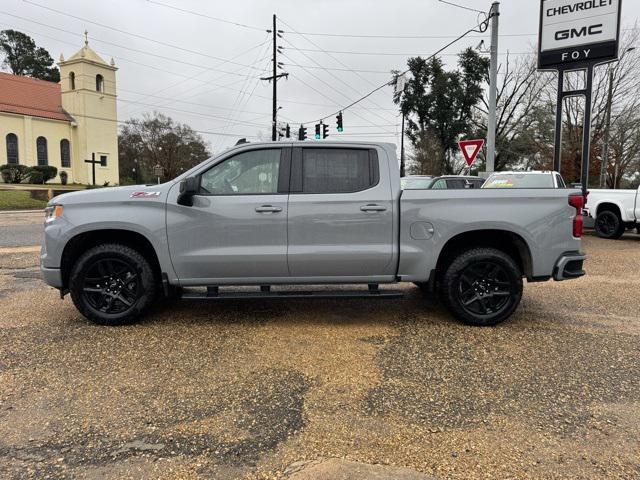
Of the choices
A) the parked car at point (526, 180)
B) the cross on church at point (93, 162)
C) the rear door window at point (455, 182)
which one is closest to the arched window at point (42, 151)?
the cross on church at point (93, 162)

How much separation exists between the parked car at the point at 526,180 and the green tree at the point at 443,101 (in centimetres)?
3386

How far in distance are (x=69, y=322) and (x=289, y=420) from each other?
3227 mm

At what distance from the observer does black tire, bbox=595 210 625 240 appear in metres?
12.9

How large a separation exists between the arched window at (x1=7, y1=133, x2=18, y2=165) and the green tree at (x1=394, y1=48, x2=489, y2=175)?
38639 mm

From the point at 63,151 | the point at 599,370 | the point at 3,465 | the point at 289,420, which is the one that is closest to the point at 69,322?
the point at 3,465

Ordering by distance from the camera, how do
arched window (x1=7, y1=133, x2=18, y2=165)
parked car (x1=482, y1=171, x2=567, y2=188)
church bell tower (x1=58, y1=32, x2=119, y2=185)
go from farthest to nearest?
church bell tower (x1=58, y1=32, x2=119, y2=185), arched window (x1=7, y1=133, x2=18, y2=165), parked car (x1=482, y1=171, x2=567, y2=188)

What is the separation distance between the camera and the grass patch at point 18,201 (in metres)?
26.2

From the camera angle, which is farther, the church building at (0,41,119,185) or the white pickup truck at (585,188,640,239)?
the church building at (0,41,119,185)

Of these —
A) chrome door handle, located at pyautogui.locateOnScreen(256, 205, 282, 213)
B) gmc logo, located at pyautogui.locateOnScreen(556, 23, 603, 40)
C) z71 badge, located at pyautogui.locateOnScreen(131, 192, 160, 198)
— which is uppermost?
gmc logo, located at pyautogui.locateOnScreen(556, 23, 603, 40)

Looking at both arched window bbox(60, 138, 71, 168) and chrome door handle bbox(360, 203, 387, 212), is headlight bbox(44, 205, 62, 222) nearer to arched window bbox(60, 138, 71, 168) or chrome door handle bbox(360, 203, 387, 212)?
chrome door handle bbox(360, 203, 387, 212)

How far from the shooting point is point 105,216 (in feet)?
16.0

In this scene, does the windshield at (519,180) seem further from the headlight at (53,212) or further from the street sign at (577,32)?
the headlight at (53,212)

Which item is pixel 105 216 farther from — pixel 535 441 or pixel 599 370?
pixel 599 370

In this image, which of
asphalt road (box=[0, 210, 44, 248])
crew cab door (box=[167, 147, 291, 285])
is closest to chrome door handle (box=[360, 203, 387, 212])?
crew cab door (box=[167, 147, 291, 285])
